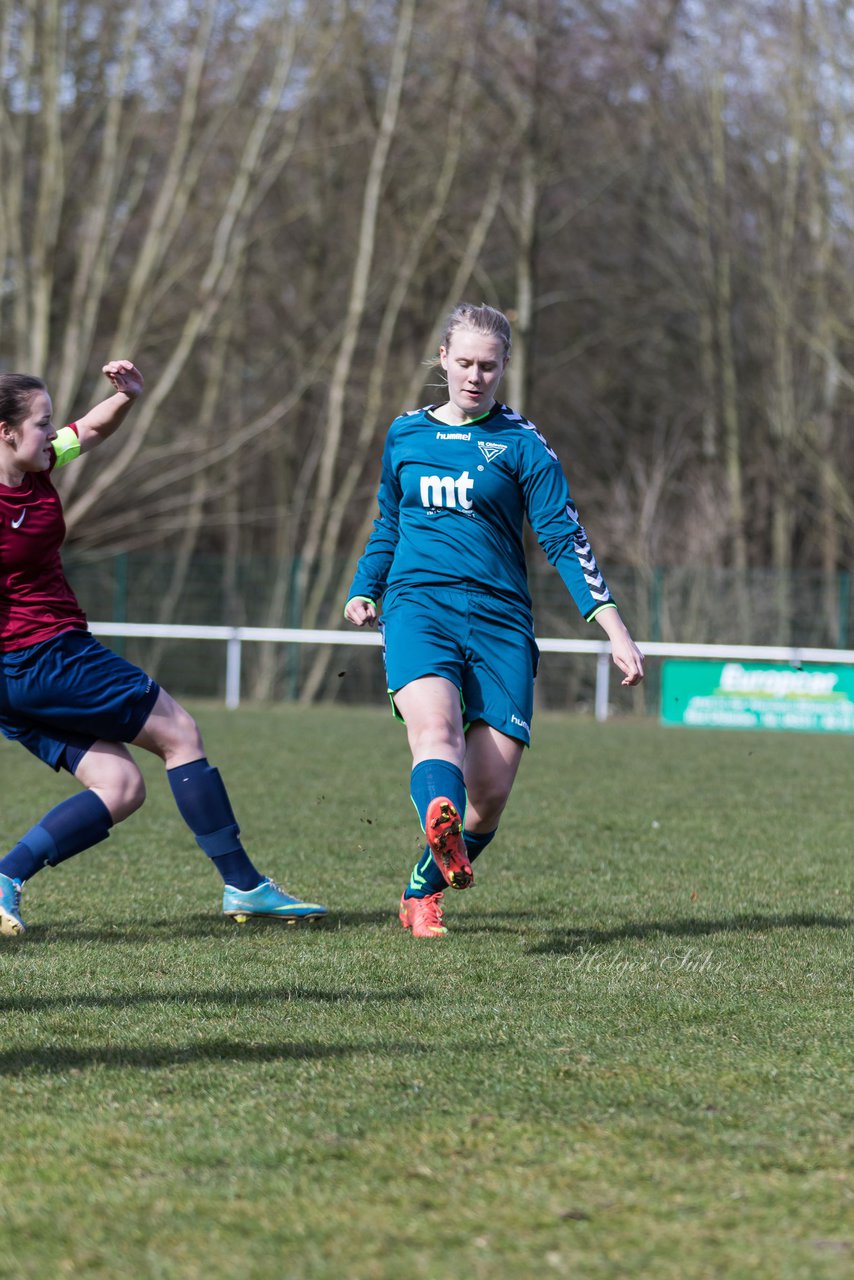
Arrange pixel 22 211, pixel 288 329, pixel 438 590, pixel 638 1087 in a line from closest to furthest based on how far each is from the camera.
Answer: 1. pixel 638 1087
2. pixel 438 590
3. pixel 22 211
4. pixel 288 329

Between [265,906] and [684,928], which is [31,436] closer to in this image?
[265,906]

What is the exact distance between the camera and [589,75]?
26.3 metres

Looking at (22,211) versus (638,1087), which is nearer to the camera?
(638,1087)

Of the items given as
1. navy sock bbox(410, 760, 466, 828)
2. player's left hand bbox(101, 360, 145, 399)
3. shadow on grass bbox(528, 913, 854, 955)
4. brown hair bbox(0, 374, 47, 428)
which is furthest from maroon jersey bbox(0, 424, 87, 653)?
shadow on grass bbox(528, 913, 854, 955)

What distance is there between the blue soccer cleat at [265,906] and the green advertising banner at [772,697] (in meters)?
13.4

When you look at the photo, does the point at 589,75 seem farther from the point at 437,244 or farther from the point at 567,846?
the point at 567,846

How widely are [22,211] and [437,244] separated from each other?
23.1ft

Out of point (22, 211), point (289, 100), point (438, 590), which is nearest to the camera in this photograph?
point (438, 590)

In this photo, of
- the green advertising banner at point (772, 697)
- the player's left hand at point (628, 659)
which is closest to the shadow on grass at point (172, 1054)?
the player's left hand at point (628, 659)

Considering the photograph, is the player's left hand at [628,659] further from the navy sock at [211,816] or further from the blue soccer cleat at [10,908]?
the blue soccer cleat at [10,908]

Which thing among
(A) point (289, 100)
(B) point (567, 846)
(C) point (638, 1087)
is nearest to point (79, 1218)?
(C) point (638, 1087)

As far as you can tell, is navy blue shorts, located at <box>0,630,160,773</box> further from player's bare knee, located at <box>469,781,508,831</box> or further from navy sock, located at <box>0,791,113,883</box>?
player's bare knee, located at <box>469,781,508,831</box>

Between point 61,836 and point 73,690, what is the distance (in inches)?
20.4

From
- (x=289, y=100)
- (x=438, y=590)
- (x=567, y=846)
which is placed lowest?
(x=567, y=846)
